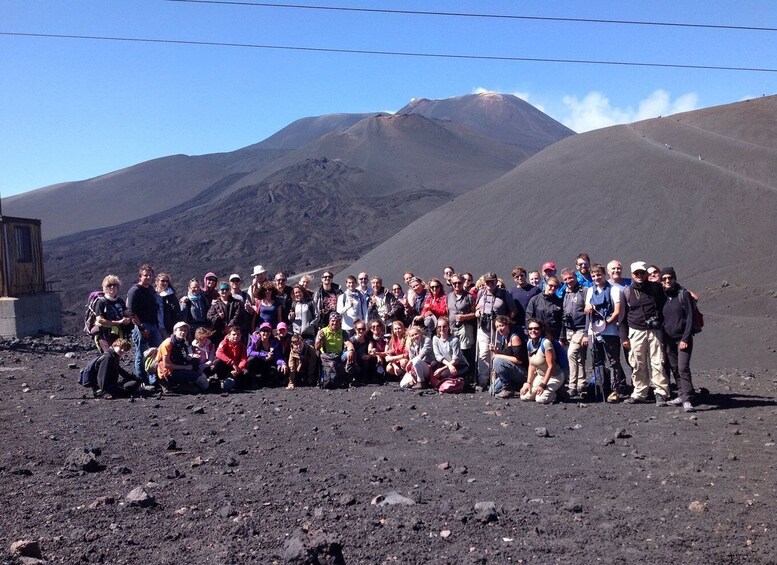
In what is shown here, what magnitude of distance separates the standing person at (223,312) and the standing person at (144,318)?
86 cm

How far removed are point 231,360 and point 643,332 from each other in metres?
5.63

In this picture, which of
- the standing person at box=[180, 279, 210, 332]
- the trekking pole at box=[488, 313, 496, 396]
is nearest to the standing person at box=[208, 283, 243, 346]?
the standing person at box=[180, 279, 210, 332]

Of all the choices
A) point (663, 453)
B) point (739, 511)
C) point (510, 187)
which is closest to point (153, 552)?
point (739, 511)

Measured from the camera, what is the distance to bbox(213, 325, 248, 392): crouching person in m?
10.9

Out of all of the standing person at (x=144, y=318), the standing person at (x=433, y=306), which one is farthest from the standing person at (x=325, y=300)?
the standing person at (x=144, y=318)

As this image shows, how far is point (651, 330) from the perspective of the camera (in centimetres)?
895

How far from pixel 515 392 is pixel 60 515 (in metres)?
6.15

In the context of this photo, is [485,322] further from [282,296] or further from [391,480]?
[391,480]

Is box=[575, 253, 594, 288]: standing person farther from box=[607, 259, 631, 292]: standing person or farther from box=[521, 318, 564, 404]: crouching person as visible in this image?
box=[521, 318, 564, 404]: crouching person

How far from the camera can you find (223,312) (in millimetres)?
11188

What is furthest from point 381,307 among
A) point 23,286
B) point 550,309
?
point 23,286

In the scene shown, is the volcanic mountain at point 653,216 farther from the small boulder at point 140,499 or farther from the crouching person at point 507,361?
the small boulder at point 140,499

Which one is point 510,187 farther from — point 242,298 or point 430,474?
point 430,474

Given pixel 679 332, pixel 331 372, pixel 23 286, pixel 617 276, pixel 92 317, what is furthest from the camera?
pixel 23 286
